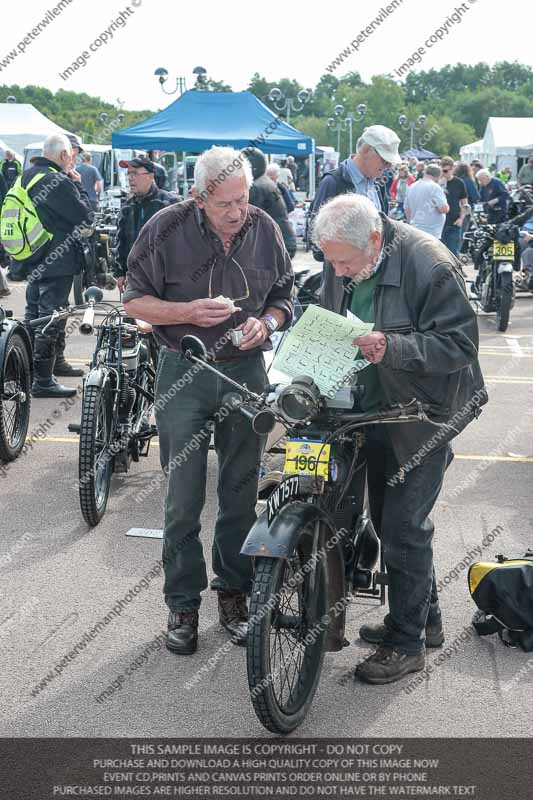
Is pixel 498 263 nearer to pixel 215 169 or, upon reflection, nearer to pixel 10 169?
pixel 215 169

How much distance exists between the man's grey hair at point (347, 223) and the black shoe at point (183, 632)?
172cm

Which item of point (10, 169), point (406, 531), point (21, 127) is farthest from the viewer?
point (21, 127)

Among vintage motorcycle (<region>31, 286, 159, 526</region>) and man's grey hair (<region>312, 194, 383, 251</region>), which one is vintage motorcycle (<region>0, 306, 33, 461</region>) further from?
man's grey hair (<region>312, 194, 383, 251</region>)

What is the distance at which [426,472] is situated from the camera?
3535 mm

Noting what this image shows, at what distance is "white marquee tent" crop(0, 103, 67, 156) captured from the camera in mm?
29750

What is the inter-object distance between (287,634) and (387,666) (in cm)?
50

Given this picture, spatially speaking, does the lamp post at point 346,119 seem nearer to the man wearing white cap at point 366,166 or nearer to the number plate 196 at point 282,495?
the man wearing white cap at point 366,166

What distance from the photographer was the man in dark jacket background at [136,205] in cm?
760

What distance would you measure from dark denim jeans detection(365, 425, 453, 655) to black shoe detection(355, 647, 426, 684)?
0.03 metres

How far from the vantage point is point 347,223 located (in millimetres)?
3146

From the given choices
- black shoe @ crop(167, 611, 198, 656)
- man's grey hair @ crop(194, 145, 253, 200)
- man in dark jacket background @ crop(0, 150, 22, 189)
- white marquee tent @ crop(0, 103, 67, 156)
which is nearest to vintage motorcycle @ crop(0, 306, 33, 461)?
black shoe @ crop(167, 611, 198, 656)

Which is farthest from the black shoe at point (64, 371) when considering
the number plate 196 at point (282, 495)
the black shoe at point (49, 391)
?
the number plate 196 at point (282, 495)

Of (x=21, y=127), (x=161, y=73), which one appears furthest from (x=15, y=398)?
(x=21, y=127)

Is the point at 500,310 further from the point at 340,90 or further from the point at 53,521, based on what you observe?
the point at 340,90
